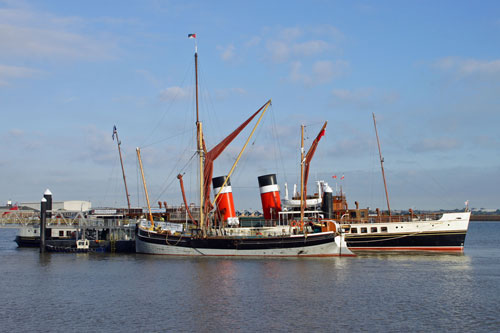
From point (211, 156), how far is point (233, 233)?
9.85 metres

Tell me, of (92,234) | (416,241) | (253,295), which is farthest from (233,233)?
(253,295)

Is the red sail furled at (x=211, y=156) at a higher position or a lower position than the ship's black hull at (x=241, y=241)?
higher

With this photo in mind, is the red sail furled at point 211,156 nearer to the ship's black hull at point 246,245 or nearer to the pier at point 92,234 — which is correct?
the ship's black hull at point 246,245

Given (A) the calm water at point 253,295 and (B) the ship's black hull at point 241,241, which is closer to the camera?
(A) the calm water at point 253,295

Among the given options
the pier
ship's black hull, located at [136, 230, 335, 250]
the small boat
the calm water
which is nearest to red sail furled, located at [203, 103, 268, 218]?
the small boat

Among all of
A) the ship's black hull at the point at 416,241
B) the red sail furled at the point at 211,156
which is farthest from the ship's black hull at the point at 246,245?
the ship's black hull at the point at 416,241

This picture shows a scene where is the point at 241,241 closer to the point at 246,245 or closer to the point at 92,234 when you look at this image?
the point at 246,245

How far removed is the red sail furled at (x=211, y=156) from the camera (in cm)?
6688

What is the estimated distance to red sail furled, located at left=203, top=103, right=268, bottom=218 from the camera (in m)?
66.9

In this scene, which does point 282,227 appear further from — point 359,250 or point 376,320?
point 376,320

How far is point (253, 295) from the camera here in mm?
38125

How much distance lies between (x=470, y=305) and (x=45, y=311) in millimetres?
26338

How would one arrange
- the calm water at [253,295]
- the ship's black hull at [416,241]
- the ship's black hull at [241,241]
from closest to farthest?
the calm water at [253,295] < the ship's black hull at [241,241] < the ship's black hull at [416,241]

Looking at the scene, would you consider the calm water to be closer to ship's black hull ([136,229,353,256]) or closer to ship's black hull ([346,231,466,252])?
ship's black hull ([136,229,353,256])
